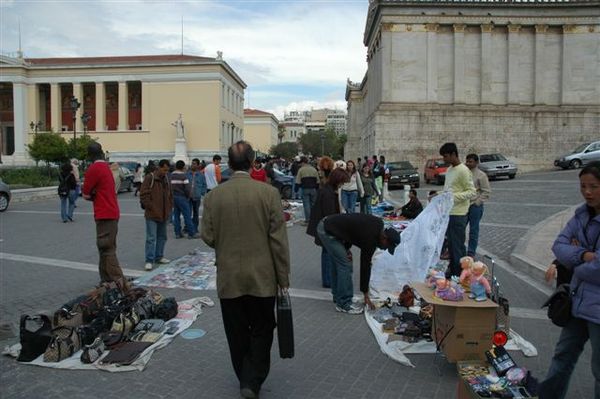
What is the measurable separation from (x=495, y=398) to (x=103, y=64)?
221 feet

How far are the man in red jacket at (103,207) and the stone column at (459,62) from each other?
32.8 metres

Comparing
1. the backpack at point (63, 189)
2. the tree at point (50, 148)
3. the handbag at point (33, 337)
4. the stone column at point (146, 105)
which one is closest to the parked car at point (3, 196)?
the backpack at point (63, 189)

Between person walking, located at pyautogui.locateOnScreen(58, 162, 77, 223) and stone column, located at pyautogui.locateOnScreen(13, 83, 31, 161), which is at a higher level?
stone column, located at pyautogui.locateOnScreen(13, 83, 31, 161)

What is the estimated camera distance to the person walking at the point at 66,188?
15164mm

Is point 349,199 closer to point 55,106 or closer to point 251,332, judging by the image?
point 251,332

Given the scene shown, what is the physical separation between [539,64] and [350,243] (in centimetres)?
3581

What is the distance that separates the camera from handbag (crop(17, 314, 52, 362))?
505 centimetres

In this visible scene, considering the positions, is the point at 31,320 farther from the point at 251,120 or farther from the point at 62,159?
the point at 251,120

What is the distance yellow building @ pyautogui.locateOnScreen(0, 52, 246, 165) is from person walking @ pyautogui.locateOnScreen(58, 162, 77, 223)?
45570 millimetres

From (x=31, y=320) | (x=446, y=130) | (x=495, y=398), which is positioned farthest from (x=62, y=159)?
(x=495, y=398)

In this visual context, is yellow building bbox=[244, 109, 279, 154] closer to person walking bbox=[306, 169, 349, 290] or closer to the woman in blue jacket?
person walking bbox=[306, 169, 349, 290]

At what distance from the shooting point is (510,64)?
36.8 metres

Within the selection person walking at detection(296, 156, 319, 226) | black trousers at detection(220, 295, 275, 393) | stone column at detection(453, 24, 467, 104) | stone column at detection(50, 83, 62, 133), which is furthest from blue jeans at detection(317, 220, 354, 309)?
stone column at detection(50, 83, 62, 133)

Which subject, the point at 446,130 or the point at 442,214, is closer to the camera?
the point at 442,214
